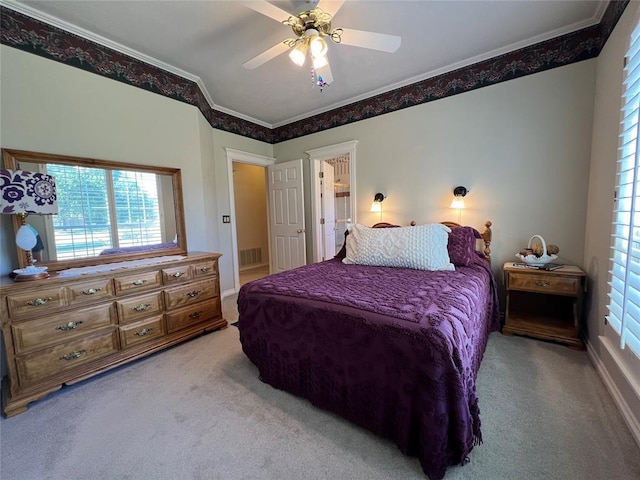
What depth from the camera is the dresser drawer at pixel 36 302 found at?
5.35ft

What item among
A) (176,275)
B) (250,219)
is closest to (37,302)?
(176,275)

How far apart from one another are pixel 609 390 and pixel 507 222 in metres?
1.54

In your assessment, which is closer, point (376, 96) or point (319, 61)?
point (319, 61)

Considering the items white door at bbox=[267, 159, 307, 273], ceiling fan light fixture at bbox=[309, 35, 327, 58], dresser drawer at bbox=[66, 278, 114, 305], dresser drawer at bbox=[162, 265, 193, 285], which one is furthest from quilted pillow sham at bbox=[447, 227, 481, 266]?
dresser drawer at bbox=[66, 278, 114, 305]

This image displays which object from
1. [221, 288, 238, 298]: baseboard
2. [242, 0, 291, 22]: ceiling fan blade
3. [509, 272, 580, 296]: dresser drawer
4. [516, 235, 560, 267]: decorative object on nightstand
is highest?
[242, 0, 291, 22]: ceiling fan blade

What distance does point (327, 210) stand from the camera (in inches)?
171

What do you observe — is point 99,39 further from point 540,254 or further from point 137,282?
point 540,254

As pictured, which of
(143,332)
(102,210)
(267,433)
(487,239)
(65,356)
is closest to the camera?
(267,433)

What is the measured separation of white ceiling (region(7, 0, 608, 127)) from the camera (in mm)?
1934

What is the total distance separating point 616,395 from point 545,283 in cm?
89

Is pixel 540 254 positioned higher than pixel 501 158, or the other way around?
pixel 501 158

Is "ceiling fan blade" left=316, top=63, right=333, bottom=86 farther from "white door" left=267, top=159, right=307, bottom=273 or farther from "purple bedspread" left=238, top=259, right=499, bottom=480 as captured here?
"white door" left=267, top=159, right=307, bottom=273

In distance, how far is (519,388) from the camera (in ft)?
5.55

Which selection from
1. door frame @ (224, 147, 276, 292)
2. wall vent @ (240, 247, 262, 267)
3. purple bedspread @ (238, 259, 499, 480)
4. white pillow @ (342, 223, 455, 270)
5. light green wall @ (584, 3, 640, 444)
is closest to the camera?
purple bedspread @ (238, 259, 499, 480)
